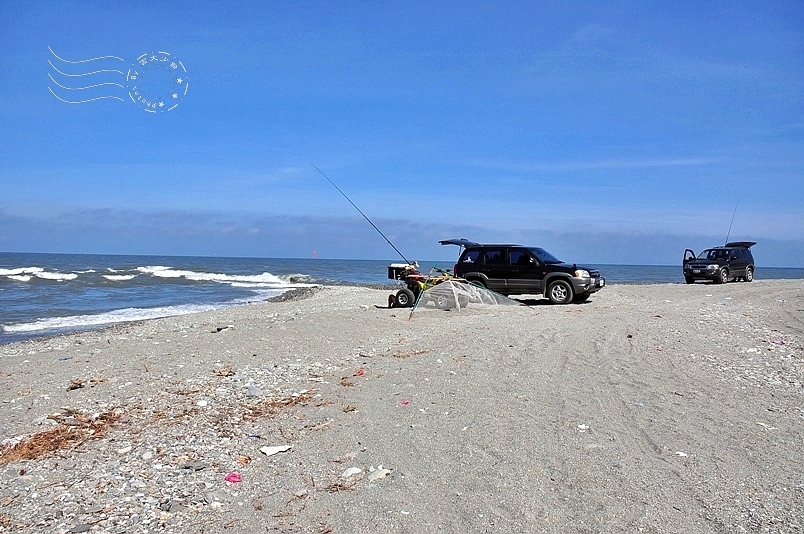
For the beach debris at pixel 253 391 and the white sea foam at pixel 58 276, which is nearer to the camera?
the beach debris at pixel 253 391

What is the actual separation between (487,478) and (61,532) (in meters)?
2.90

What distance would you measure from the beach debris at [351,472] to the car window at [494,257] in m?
14.0

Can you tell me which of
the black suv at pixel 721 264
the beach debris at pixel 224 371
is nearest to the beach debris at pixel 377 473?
the beach debris at pixel 224 371

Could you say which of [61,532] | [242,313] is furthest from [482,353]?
[242,313]

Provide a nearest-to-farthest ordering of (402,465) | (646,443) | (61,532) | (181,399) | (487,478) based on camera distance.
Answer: (61,532) → (487,478) → (402,465) → (646,443) → (181,399)

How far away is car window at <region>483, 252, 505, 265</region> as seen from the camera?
1861 cm

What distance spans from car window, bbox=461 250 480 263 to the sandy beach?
746 centimetres

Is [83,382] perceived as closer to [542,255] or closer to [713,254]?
[542,255]

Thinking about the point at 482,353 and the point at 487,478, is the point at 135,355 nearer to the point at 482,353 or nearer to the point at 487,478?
the point at 482,353

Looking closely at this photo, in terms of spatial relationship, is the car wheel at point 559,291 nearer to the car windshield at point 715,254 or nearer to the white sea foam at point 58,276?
the car windshield at point 715,254

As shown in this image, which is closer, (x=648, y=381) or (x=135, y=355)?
(x=648, y=381)

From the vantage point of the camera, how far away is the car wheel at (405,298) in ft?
55.9

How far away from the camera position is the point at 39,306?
80.5ft

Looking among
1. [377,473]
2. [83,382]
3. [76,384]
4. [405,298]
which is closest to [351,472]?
[377,473]
